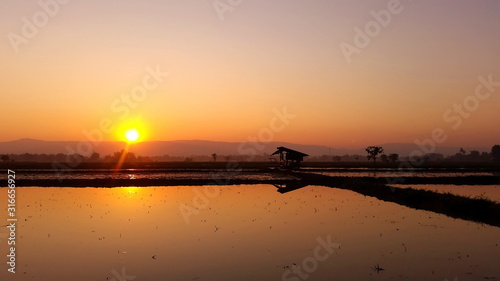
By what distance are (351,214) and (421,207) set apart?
518 cm

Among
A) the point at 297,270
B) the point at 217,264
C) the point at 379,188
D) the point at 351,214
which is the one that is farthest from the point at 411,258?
the point at 379,188

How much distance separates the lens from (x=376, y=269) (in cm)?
1129

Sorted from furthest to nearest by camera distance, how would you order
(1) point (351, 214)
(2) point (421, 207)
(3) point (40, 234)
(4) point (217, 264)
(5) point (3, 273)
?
(2) point (421, 207) → (1) point (351, 214) → (3) point (40, 234) → (4) point (217, 264) → (5) point (3, 273)

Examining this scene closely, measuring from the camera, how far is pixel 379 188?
31172 millimetres

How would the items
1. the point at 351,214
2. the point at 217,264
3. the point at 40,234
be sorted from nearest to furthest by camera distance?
the point at 217,264, the point at 40,234, the point at 351,214

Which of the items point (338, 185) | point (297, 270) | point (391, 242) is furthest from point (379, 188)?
point (297, 270)

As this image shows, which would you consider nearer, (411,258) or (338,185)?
(411,258)

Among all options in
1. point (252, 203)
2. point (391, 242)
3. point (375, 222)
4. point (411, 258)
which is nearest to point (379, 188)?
point (252, 203)

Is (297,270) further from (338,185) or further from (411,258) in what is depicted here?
(338,185)

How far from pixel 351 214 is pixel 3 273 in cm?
1472

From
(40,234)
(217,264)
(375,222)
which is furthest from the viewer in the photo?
(375,222)

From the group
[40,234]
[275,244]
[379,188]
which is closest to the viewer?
[275,244]

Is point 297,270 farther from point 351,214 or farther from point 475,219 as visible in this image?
point 475,219

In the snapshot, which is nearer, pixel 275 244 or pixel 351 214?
pixel 275 244
